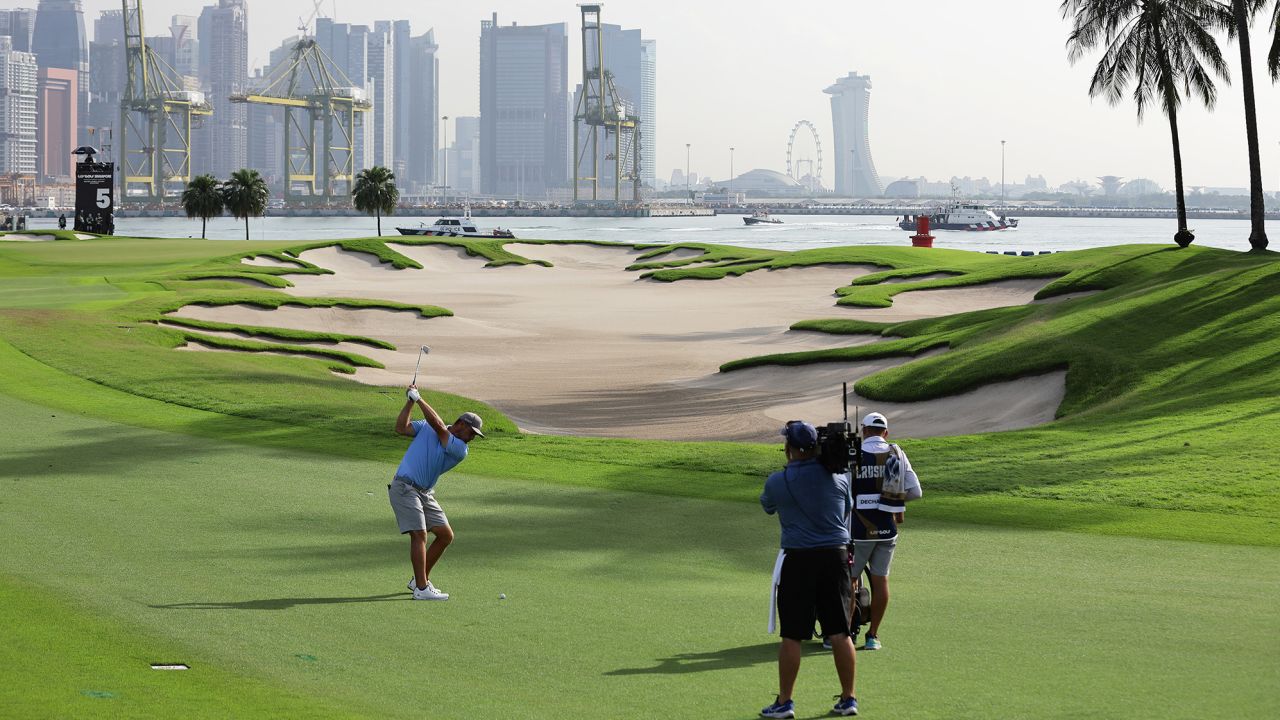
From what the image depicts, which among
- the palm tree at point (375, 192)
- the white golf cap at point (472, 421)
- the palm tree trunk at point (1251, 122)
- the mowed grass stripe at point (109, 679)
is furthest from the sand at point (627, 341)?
the palm tree at point (375, 192)

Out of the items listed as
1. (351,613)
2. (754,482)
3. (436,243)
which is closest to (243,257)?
(436,243)

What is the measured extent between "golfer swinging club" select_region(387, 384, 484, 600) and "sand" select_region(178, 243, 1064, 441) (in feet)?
54.5

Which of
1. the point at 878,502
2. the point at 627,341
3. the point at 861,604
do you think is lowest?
the point at 861,604

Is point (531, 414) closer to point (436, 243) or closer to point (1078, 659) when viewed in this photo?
point (1078, 659)

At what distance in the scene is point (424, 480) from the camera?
1250 centimetres

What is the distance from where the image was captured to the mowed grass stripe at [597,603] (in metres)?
9.45

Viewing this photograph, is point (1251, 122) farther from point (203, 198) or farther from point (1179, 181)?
point (203, 198)

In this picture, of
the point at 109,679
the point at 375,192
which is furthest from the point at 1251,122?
the point at 375,192

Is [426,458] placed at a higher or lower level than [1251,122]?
lower

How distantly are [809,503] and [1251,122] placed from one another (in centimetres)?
3958

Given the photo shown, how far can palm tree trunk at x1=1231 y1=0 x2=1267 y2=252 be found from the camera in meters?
42.4

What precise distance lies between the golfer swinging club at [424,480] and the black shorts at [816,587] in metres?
3.67

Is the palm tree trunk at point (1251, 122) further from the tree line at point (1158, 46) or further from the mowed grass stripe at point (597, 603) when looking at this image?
the mowed grass stripe at point (597, 603)

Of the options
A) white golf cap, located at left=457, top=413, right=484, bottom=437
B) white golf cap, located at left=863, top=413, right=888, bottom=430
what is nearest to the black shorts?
white golf cap, located at left=863, top=413, right=888, bottom=430
